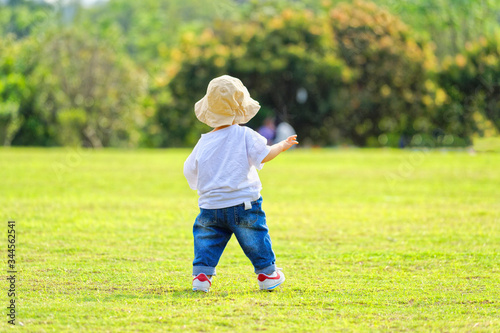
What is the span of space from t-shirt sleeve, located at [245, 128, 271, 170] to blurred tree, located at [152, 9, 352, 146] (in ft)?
78.5

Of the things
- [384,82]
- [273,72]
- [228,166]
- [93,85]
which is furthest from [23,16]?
[228,166]

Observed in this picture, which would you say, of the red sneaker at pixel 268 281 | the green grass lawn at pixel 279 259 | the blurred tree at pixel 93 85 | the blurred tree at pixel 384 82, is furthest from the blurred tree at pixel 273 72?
the red sneaker at pixel 268 281

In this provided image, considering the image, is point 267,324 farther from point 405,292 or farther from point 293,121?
point 293,121

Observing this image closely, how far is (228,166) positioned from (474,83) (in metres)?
21.7

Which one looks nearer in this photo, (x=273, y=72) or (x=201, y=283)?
(x=201, y=283)

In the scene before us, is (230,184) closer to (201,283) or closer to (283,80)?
(201,283)

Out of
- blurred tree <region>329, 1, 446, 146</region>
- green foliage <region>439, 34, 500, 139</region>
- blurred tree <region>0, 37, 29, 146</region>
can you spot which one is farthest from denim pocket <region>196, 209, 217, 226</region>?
blurred tree <region>0, 37, 29, 146</region>

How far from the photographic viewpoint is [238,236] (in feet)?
15.3

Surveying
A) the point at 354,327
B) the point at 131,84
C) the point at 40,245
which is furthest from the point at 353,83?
the point at 354,327

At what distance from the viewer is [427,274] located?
5145 millimetres

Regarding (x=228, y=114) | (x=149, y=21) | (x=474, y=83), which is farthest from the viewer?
(x=149, y=21)

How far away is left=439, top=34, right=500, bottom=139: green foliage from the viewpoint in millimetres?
23641

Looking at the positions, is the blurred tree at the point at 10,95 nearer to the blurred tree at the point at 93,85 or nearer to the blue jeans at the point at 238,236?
the blurred tree at the point at 93,85

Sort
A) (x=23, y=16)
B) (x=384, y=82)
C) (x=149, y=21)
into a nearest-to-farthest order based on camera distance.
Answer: (x=384, y=82) → (x=23, y=16) → (x=149, y=21)
